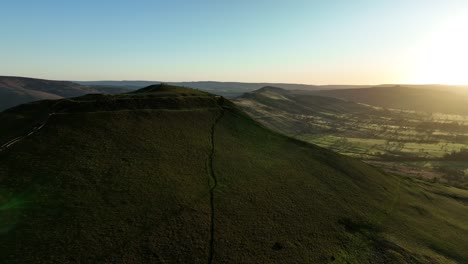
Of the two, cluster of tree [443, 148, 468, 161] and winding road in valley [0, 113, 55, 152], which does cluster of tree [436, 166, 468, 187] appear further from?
winding road in valley [0, 113, 55, 152]

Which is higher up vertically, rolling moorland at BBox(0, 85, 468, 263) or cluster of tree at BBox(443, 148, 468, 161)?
rolling moorland at BBox(0, 85, 468, 263)

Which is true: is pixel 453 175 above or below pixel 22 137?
below

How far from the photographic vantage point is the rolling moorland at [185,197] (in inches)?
1326

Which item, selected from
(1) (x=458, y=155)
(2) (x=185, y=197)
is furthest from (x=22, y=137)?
(1) (x=458, y=155)

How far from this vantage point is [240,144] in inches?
2549

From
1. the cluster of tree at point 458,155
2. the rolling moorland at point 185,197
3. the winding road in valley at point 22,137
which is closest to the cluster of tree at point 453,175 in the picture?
the cluster of tree at point 458,155

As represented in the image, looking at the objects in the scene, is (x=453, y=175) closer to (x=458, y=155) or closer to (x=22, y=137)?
(x=458, y=155)

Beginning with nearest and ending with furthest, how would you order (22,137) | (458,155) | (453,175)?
(22,137)
(453,175)
(458,155)

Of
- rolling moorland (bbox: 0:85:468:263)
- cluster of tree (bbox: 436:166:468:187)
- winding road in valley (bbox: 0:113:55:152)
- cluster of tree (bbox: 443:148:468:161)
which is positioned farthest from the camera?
cluster of tree (bbox: 443:148:468:161)

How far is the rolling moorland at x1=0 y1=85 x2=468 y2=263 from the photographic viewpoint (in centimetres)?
3369

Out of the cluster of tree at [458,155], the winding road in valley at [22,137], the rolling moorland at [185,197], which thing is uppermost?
the winding road in valley at [22,137]

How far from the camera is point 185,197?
42.9 m

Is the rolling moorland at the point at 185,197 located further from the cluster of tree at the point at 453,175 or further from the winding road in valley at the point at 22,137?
the cluster of tree at the point at 453,175

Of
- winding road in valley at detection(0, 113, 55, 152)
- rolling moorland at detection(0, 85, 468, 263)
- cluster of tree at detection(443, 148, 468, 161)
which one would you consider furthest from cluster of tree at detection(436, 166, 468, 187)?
winding road in valley at detection(0, 113, 55, 152)
